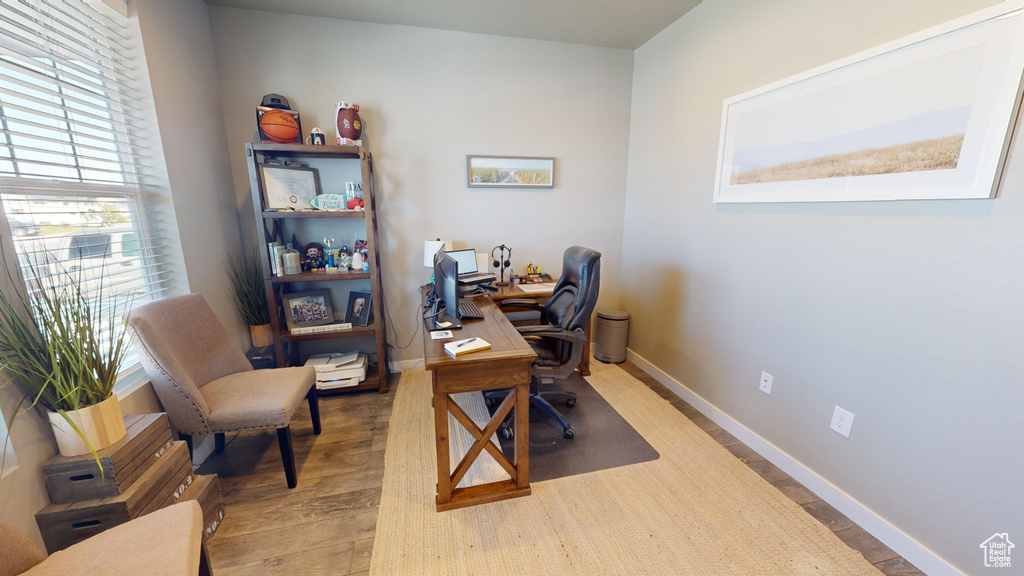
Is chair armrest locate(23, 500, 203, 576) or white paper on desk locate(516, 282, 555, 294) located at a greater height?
white paper on desk locate(516, 282, 555, 294)

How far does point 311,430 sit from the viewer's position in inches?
86.7

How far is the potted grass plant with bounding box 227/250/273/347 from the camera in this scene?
7.95ft

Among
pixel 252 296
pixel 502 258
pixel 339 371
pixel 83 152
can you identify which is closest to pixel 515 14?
pixel 502 258

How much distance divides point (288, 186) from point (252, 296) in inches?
33.1

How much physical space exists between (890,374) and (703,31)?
2225mm

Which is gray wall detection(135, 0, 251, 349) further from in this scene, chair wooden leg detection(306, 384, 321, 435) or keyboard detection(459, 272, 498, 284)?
keyboard detection(459, 272, 498, 284)

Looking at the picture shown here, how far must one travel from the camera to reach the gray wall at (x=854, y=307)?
1.17 m

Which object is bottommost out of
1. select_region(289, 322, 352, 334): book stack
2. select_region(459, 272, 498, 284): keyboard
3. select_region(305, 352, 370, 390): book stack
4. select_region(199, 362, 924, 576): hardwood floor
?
select_region(199, 362, 924, 576): hardwood floor

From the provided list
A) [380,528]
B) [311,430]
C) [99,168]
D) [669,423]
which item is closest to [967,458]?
[669,423]

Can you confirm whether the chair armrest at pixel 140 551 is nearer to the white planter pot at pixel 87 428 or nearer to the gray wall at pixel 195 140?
the white planter pot at pixel 87 428

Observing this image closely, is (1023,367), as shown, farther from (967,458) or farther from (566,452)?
(566,452)

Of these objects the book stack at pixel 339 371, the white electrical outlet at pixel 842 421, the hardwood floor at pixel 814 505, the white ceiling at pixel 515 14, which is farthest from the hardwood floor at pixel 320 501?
the white ceiling at pixel 515 14

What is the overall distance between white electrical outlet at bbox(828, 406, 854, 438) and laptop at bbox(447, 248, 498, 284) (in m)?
2.19

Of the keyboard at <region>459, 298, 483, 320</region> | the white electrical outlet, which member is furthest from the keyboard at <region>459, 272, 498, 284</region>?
the white electrical outlet
